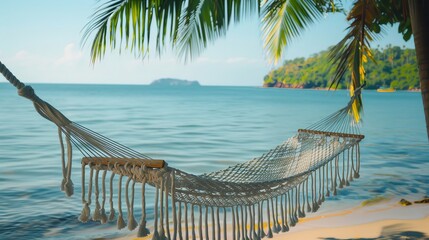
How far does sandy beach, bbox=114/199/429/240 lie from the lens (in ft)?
9.19

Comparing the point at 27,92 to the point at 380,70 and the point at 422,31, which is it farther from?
the point at 380,70

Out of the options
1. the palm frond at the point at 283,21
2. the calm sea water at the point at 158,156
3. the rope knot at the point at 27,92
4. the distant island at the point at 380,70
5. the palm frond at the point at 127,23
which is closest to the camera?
the rope knot at the point at 27,92

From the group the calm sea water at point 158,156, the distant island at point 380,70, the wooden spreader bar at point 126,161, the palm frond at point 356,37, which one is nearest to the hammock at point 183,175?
the wooden spreader bar at point 126,161

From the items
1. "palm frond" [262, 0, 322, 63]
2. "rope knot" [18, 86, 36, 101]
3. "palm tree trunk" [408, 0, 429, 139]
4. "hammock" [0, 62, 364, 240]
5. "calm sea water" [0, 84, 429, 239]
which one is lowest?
"calm sea water" [0, 84, 429, 239]

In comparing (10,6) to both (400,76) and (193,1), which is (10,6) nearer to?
(400,76)

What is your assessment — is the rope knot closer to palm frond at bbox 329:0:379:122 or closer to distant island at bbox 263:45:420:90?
palm frond at bbox 329:0:379:122

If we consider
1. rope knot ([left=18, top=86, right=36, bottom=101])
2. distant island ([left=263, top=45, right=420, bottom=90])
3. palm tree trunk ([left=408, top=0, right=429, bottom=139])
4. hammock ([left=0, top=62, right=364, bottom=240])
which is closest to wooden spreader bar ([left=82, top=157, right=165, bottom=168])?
hammock ([left=0, top=62, right=364, bottom=240])

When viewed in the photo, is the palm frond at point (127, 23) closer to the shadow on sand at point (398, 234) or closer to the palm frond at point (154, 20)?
the palm frond at point (154, 20)

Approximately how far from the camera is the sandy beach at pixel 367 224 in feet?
9.19

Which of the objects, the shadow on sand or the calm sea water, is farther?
the calm sea water

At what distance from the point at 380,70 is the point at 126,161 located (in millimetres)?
35397

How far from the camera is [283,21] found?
2.88 m

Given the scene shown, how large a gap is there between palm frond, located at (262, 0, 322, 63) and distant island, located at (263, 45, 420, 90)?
91.7 ft

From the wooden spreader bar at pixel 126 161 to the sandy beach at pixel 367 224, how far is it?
1.64m
